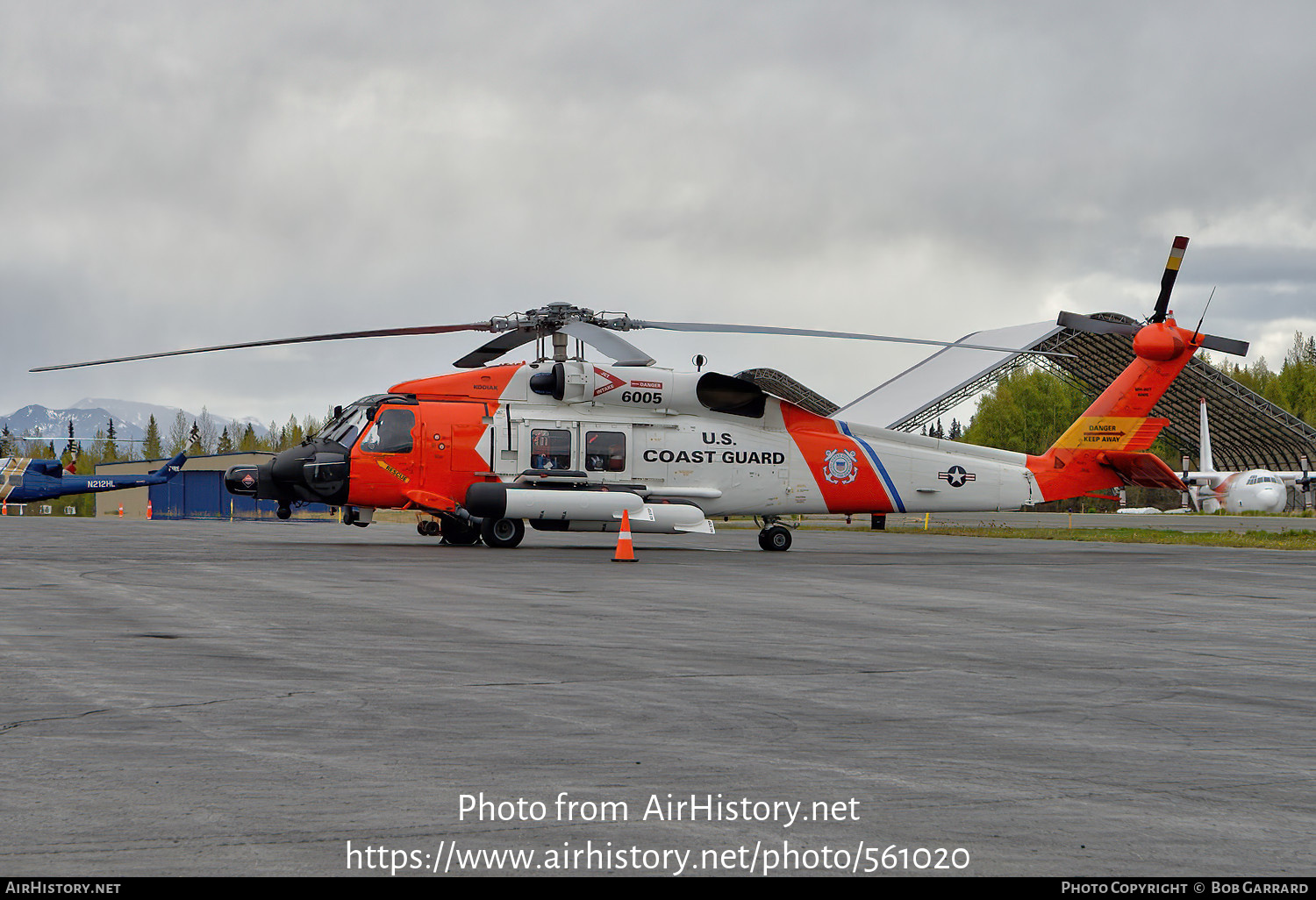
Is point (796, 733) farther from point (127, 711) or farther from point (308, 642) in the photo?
point (308, 642)

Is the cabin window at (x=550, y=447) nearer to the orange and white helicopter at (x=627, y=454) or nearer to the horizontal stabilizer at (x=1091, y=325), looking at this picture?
the orange and white helicopter at (x=627, y=454)

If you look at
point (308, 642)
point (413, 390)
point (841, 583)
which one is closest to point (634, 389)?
point (413, 390)

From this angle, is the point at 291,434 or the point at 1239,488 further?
the point at 291,434

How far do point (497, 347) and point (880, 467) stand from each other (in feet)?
27.9

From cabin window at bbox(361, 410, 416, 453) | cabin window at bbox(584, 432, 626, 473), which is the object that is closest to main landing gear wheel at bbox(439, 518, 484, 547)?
cabin window at bbox(361, 410, 416, 453)

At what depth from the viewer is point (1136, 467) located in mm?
24312

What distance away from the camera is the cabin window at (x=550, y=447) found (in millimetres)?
21719

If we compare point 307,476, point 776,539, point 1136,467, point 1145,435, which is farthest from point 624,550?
point 1145,435

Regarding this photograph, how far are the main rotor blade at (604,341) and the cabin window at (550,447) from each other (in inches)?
80.1

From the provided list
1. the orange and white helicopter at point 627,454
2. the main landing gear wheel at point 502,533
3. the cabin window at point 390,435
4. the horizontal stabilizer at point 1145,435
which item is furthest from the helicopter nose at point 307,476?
the horizontal stabilizer at point 1145,435

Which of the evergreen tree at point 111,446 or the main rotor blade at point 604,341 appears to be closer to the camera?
A: the main rotor blade at point 604,341

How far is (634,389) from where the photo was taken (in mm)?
22156

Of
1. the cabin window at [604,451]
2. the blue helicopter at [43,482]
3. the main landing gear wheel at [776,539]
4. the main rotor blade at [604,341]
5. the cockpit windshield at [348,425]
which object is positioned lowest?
the main landing gear wheel at [776,539]

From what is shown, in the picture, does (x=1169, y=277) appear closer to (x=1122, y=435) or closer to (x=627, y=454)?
(x=1122, y=435)
